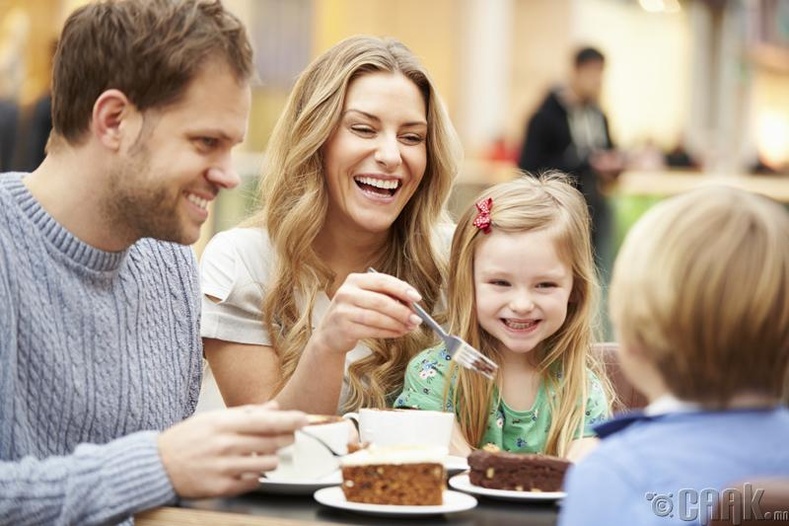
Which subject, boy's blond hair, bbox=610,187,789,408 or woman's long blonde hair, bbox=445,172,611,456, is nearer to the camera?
boy's blond hair, bbox=610,187,789,408

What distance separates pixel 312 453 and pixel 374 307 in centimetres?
35

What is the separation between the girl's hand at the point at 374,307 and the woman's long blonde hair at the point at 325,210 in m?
0.40

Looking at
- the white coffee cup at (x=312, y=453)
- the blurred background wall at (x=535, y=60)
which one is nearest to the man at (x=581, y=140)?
the blurred background wall at (x=535, y=60)

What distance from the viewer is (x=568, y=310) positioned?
2.52m

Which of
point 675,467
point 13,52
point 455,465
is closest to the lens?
point 675,467

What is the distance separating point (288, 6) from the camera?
12109 mm

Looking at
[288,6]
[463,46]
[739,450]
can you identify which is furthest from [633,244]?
[463,46]

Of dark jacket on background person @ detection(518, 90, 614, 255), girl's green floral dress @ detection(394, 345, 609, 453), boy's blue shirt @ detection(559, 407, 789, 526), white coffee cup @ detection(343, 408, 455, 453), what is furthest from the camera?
dark jacket on background person @ detection(518, 90, 614, 255)

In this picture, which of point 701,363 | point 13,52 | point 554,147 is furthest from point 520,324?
point 13,52

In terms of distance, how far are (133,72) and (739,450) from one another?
97 cm

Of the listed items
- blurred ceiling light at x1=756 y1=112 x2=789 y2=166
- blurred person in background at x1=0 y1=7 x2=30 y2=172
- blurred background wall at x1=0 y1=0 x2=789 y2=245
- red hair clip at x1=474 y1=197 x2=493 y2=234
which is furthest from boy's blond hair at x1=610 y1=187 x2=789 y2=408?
blurred ceiling light at x1=756 y1=112 x2=789 y2=166

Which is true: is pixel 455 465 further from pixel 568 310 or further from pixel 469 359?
pixel 568 310

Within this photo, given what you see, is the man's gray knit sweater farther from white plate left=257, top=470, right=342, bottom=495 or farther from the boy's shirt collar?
the boy's shirt collar

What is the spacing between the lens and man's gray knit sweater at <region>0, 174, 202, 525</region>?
1.62 metres
